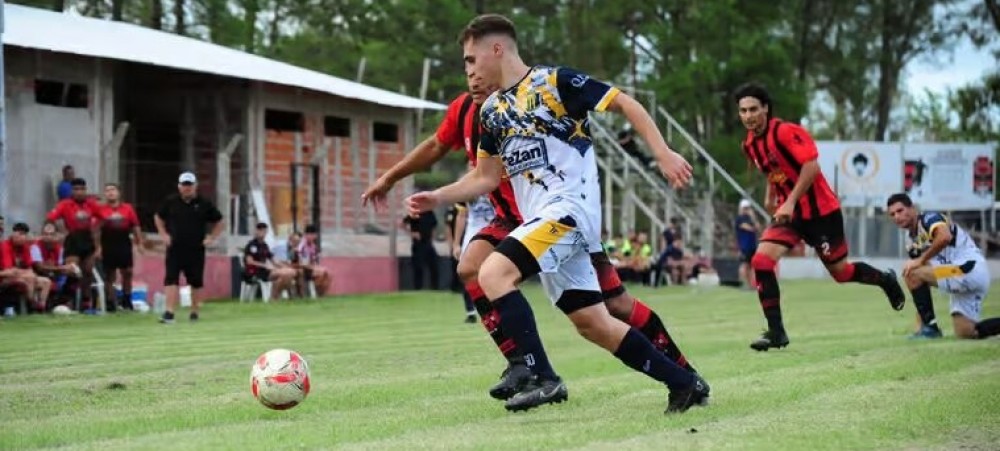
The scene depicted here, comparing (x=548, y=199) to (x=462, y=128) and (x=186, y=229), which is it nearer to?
(x=462, y=128)

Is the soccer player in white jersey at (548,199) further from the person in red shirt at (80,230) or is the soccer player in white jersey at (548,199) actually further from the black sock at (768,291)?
the person in red shirt at (80,230)

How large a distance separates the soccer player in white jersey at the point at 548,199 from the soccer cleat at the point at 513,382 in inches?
3.9

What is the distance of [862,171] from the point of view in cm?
4897

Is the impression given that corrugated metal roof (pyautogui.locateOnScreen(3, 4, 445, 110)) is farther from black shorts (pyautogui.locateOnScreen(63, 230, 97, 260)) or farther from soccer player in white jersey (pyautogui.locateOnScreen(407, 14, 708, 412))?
soccer player in white jersey (pyautogui.locateOnScreen(407, 14, 708, 412))

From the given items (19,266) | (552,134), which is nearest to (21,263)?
(19,266)

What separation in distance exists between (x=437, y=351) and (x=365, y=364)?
5.62ft

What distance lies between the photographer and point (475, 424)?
27.4ft

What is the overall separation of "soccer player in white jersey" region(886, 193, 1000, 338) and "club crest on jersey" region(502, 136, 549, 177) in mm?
7497

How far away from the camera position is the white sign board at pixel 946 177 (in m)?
50.0

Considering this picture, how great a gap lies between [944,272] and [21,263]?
Result: 1334 centimetres

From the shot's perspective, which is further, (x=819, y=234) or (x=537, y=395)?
(x=819, y=234)

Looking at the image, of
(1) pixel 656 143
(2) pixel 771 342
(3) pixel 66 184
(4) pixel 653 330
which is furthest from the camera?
(3) pixel 66 184

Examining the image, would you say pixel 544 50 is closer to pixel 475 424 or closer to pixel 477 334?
pixel 477 334

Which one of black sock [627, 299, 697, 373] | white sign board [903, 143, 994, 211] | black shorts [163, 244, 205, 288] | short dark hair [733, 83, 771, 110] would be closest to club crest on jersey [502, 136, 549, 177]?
black sock [627, 299, 697, 373]
